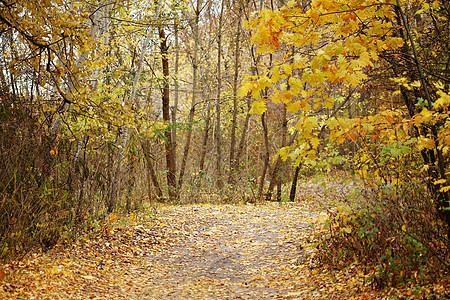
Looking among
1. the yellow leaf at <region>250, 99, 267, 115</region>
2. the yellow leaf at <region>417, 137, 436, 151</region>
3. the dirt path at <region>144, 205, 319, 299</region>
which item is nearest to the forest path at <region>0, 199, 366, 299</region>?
the dirt path at <region>144, 205, 319, 299</region>

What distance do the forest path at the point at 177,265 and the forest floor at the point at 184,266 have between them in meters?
0.01

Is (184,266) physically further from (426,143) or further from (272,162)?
(426,143)

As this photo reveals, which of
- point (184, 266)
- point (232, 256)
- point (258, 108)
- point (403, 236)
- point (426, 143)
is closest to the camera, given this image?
point (258, 108)

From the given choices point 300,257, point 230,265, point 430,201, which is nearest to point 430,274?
point 430,201

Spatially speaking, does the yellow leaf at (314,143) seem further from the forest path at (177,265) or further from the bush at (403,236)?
the forest path at (177,265)

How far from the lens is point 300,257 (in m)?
5.73

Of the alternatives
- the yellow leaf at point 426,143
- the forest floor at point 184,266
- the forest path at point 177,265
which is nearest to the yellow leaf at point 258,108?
the yellow leaf at point 426,143

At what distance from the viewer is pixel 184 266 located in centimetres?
608

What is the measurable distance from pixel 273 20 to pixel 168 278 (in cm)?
409

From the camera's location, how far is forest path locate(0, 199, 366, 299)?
4.39 meters

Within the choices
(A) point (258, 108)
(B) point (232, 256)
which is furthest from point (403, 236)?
(B) point (232, 256)

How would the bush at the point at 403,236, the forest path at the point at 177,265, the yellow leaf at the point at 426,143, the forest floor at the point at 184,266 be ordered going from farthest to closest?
the forest path at the point at 177,265 → the forest floor at the point at 184,266 → the bush at the point at 403,236 → the yellow leaf at the point at 426,143

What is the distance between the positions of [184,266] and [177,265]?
0.14 metres

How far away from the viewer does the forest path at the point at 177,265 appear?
4395 millimetres
